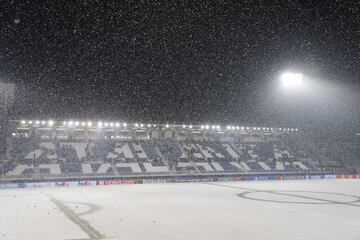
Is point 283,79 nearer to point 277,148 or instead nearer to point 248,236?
point 277,148

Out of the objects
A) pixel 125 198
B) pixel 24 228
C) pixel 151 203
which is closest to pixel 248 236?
pixel 24 228

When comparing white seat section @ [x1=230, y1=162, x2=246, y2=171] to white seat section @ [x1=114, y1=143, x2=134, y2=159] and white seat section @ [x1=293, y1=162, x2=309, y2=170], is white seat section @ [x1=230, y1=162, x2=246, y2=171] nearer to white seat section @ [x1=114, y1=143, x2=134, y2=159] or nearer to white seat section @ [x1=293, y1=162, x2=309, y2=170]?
white seat section @ [x1=293, y1=162, x2=309, y2=170]

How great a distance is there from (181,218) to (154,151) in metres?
41.3

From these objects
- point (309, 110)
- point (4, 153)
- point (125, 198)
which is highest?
point (309, 110)

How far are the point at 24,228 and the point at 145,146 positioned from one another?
4590cm

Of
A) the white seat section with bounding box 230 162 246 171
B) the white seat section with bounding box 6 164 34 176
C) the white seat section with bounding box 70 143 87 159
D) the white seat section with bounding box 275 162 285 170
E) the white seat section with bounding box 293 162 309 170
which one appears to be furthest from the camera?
the white seat section with bounding box 293 162 309 170

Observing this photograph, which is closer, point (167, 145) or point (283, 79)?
point (283, 79)

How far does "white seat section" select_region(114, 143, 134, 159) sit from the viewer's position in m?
61.3

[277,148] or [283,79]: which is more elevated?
[283,79]

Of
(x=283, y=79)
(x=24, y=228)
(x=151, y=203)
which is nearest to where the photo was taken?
(x=24, y=228)

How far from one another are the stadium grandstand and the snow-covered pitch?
66.4 feet

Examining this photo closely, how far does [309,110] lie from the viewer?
77000 millimetres

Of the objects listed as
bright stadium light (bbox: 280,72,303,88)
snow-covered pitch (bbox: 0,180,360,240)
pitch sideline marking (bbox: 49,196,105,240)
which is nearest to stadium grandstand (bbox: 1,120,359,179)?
bright stadium light (bbox: 280,72,303,88)

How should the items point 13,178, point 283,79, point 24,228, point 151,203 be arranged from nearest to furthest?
1. point 24,228
2. point 151,203
3. point 13,178
4. point 283,79
